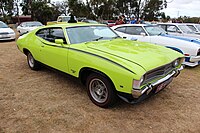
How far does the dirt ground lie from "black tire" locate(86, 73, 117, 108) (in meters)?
0.13

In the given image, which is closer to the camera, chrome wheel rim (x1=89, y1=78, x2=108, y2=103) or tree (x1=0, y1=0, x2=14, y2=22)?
chrome wheel rim (x1=89, y1=78, x2=108, y2=103)

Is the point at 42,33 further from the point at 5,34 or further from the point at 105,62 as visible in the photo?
the point at 5,34

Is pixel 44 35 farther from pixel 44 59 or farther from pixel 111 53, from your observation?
pixel 111 53

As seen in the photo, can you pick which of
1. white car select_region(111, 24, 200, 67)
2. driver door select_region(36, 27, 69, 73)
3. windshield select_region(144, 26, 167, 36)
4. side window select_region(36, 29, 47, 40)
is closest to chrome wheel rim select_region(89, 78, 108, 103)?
driver door select_region(36, 27, 69, 73)

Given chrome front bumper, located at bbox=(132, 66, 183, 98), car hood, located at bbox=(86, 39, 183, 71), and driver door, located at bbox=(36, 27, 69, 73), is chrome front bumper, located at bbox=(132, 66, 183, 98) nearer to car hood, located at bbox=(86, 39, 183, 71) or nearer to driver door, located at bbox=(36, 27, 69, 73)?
car hood, located at bbox=(86, 39, 183, 71)

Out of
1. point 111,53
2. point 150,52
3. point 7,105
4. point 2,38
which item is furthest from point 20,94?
point 2,38

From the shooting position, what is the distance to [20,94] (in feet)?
12.4

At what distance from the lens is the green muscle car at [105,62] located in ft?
8.94

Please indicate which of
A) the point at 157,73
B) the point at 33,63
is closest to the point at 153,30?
the point at 157,73

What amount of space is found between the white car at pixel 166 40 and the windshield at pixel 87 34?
102 inches

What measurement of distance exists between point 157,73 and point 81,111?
1503mm

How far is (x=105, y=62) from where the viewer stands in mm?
2918

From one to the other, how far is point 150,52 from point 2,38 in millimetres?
10536

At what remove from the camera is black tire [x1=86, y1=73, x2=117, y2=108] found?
118 inches
